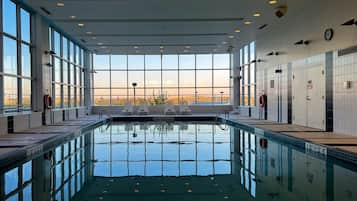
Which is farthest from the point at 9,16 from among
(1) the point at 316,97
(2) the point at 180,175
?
(1) the point at 316,97

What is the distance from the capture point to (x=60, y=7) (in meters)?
8.45

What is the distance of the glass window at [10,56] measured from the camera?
812cm

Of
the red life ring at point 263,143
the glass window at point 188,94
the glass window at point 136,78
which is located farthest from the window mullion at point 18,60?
the glass window at point 188,94

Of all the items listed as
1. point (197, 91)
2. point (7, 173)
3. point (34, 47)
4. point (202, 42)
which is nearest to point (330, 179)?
point (7, 173)

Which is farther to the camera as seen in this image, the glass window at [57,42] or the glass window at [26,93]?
the glass window at [57,42]

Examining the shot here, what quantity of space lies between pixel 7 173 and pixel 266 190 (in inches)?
126

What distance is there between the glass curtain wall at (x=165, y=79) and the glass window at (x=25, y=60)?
8802mm

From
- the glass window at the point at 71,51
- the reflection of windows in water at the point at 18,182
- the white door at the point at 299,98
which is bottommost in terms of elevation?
the reflection of windows in water at the point at 18,182

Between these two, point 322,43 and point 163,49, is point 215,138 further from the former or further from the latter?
point 163,49

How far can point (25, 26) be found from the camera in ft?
31.0

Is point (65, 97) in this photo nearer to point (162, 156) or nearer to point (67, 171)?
point (162, 156)

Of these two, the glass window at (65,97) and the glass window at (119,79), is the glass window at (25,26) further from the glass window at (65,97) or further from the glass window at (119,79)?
the glass window at (119,79)

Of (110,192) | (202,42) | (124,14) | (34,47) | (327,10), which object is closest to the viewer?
(110,192)

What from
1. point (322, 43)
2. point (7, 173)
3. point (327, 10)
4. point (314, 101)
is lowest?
point (7, 173)
